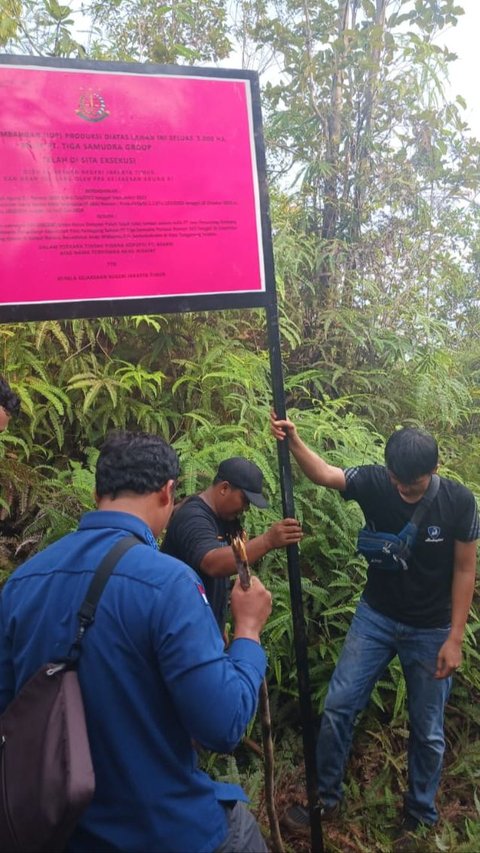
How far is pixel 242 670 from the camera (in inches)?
65.8

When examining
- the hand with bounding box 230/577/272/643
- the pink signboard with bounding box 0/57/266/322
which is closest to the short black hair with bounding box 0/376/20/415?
the pink signboard with bounding box 0/57/266/322

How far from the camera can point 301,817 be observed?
3158 millimetres

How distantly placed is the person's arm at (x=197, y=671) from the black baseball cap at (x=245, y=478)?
4.44 ft

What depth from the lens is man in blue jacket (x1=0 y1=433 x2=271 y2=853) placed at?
59.1 inches

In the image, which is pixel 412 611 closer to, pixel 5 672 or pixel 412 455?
pixel 412 455

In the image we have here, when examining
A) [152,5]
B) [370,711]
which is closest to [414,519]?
[370,711]

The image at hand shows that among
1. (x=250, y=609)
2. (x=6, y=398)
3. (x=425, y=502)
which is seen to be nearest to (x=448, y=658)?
(x=425, y=502)

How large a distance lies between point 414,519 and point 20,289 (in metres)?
2.18

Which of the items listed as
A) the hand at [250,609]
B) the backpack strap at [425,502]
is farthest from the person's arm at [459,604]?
the hand at [250,609]

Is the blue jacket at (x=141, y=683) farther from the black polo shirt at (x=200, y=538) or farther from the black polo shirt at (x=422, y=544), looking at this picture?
the black polo shirt at (x=422, y=544)

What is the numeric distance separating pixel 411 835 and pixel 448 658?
3.19 ft

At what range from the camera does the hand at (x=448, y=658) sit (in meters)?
2.97

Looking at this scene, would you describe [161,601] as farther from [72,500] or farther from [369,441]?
[369,441]

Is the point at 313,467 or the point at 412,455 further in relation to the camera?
the point at 313,467
